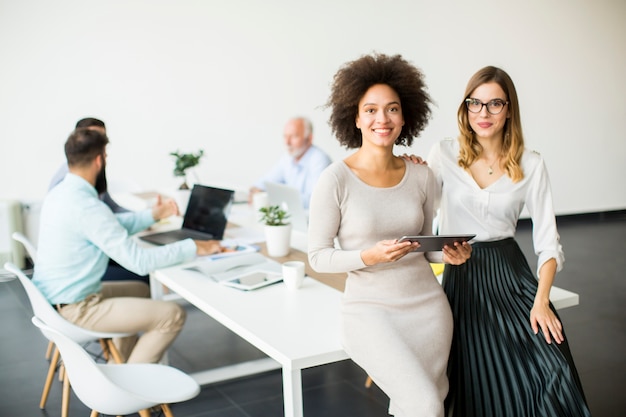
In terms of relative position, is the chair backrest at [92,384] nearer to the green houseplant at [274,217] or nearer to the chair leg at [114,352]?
the chair leg at [114,352]

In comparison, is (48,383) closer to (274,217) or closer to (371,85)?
(274,217)

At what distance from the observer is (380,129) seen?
2.21m

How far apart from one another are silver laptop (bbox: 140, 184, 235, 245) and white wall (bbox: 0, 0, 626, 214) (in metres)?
2.59

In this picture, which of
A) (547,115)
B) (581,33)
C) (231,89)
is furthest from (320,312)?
(581,33)

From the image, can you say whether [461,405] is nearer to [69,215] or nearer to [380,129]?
[380,129]

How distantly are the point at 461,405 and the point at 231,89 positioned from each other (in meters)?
4.80

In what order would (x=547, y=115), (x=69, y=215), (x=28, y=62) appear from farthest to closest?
(x=547, y=115) → (x=28, y=62) → (x=69, y=215)

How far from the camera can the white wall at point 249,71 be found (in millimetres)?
5879

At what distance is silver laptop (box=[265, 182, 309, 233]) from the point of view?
3.74 meters

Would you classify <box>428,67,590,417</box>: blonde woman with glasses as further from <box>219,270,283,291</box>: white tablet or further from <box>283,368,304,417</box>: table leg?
<box>219,270,283,291</box>: white tablet

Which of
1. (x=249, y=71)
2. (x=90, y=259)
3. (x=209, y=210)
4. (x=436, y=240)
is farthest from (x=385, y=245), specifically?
(x=249, y=71)

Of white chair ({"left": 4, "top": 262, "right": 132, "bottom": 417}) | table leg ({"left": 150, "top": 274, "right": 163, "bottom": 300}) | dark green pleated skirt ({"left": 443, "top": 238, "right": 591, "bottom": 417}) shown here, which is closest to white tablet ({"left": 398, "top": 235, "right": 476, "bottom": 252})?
dark green pleated skirt ({"left": 443, "top": 238, "right": 591, "bottom": 417})

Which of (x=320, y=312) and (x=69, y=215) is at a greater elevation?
(x=69, y=215)

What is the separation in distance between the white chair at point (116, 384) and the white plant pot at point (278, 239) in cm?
92
